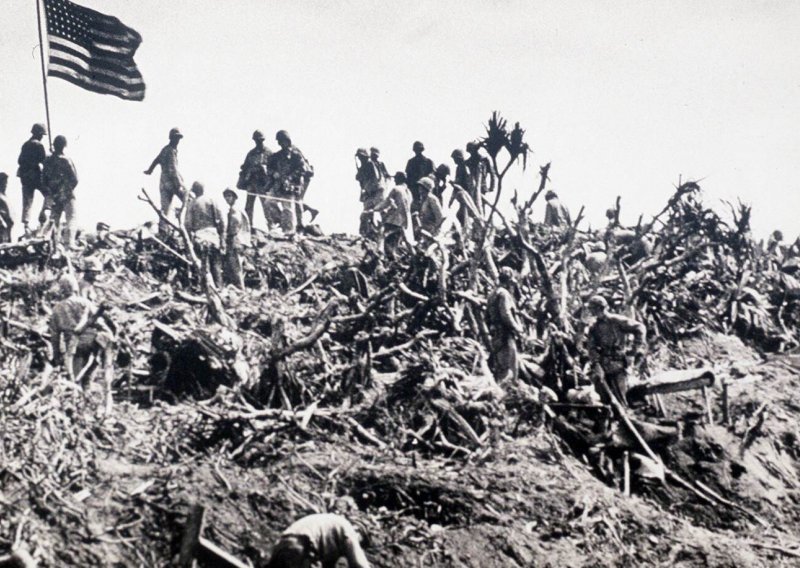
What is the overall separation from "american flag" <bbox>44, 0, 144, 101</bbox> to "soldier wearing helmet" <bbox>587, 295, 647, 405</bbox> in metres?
8.45

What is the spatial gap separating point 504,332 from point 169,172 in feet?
24.8

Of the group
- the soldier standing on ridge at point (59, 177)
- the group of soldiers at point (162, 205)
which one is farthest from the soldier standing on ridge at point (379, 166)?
the soldier standing on ridge at point (59, 177)

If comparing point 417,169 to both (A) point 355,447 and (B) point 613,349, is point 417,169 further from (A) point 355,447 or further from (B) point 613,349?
(A) point 355,447

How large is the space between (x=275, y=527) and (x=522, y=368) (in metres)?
4.66

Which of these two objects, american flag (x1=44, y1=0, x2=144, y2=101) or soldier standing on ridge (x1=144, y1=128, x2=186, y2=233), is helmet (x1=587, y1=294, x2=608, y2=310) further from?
american flag (x1=44, y1=0, x2=144, y2=101)

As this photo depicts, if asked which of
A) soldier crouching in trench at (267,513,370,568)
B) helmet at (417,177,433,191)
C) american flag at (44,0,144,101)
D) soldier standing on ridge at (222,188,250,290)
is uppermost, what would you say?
american flag at (44,0,144,101)

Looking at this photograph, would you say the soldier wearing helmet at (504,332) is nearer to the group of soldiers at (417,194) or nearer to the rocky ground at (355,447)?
the rocky ground at (355,447)

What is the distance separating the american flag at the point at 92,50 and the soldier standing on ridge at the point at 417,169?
5710 mm

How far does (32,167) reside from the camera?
13555 mm

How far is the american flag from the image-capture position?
40.1 feet

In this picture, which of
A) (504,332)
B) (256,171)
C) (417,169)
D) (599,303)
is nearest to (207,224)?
(256,171)

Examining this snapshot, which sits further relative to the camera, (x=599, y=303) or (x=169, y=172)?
(x=169, y=172)

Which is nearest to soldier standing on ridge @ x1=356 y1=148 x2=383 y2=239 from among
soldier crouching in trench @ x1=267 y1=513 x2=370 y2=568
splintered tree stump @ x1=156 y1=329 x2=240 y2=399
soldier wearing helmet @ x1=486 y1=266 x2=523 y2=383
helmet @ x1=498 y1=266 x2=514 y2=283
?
helmet @ x1=498 y1=266 x2=514 y2=283

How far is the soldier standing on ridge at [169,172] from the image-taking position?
14594 mm
